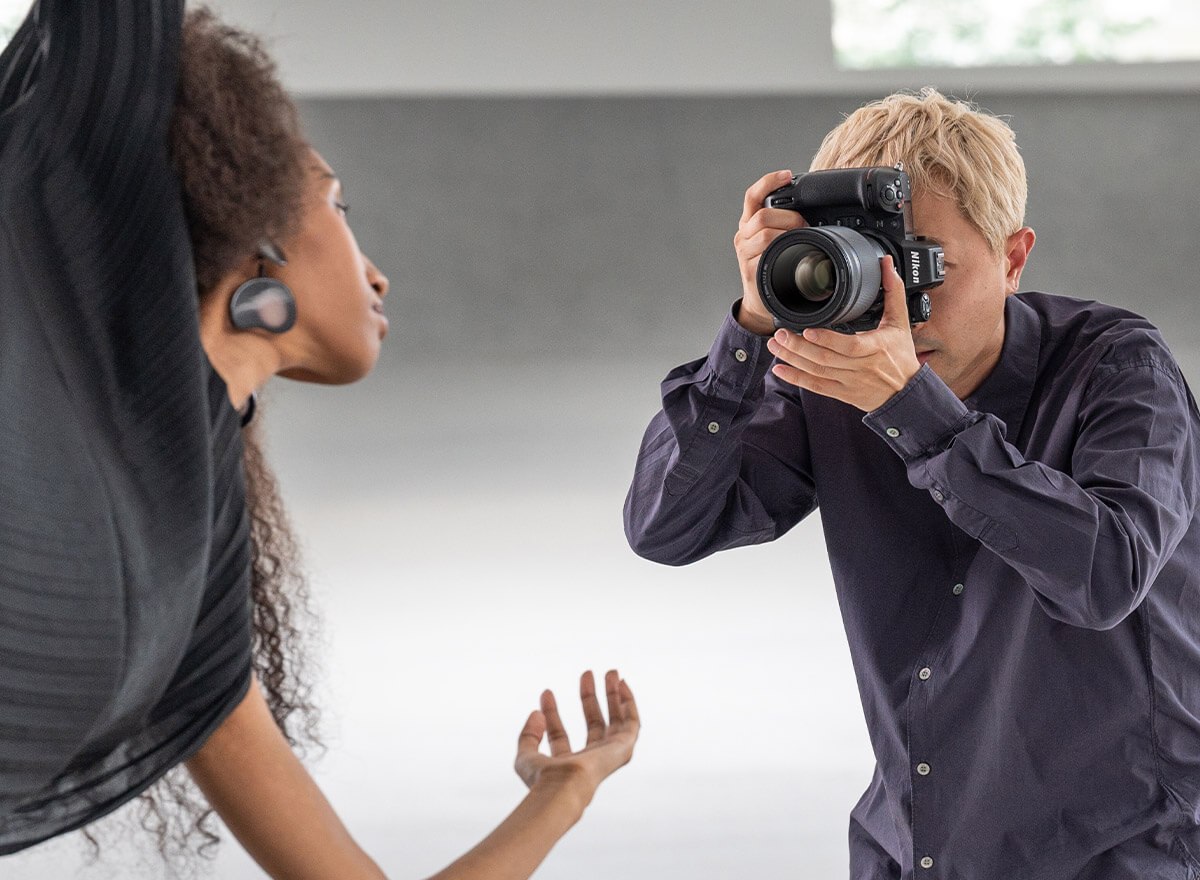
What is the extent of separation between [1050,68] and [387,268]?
9.49ft

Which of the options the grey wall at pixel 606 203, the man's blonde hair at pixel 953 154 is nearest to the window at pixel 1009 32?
the grey wall at pixel 606 203

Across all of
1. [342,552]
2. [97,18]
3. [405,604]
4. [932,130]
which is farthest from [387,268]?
[97,18]

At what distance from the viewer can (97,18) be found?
612mm

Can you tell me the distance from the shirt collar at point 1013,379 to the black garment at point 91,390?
0.72 metres

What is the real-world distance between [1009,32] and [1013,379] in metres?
4.90

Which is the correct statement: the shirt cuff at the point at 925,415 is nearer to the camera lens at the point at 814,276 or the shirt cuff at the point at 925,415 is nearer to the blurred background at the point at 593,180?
the camera lens at the point at 814,276

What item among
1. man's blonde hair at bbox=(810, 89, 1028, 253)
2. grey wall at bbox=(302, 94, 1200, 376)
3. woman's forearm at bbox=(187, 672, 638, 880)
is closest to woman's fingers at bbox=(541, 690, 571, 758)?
woman's forearm at bbox=(187, 672, 638, 880)

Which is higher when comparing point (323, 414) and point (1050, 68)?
point (1050, 68)

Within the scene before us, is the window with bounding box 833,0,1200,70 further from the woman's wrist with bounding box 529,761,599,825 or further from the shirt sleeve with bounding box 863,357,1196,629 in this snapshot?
the woman's wrist with bounding box 529,761,599,825

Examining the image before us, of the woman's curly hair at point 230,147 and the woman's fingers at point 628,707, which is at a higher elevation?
the woman's curly hair at point 230,147

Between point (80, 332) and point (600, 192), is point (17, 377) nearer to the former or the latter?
point (80, 332)

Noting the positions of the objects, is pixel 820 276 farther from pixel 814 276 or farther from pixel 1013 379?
pixel 1013 379

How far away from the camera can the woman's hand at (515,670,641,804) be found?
833 millimetres

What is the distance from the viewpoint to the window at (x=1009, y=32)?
17.9 ft
